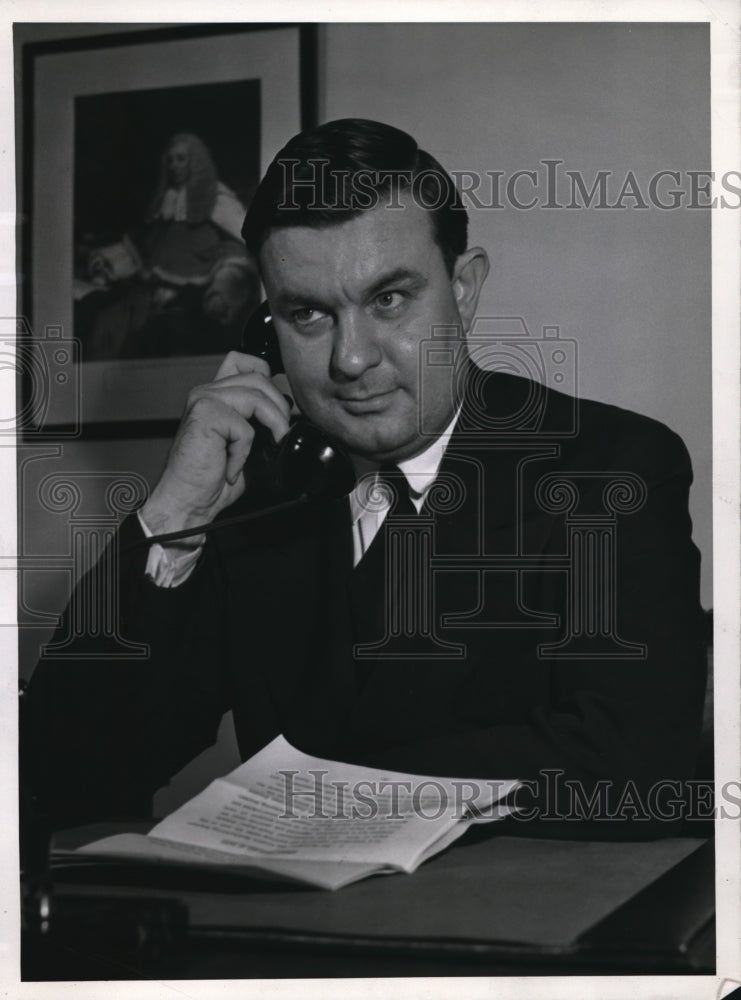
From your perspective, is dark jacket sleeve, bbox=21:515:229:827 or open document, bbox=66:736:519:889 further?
dark jacket sleeve, bbox=21:515:229:827

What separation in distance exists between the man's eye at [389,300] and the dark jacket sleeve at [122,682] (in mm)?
327

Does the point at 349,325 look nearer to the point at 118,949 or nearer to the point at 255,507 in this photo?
the point at 255,507

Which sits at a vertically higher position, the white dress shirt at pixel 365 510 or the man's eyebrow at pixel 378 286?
the man's eyebrow at pixel 378 286

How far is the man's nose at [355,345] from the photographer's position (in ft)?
3.88

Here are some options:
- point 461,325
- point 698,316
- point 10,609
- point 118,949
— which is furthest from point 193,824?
point 698,316

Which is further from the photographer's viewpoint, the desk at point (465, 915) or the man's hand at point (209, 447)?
the man's hand at point (209, 447)

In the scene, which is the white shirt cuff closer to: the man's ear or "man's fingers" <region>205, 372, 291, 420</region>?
"man's fingers" <region>205, 372, 291, 420</region>

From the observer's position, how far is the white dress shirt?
1.21 metres

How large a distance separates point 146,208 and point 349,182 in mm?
225

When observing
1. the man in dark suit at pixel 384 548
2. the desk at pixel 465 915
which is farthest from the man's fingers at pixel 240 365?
the desk at pixel 465 915

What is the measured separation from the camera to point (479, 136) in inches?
47.5
